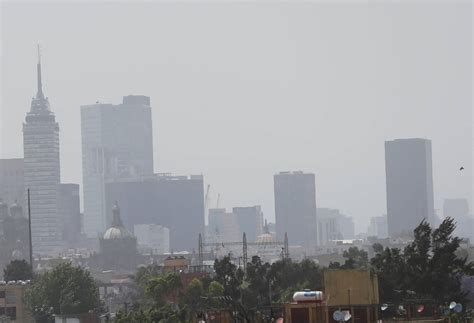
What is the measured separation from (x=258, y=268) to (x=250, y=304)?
41.2 ft

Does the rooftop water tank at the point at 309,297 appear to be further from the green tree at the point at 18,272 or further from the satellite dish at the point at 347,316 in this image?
the green tree at the point at 18,272

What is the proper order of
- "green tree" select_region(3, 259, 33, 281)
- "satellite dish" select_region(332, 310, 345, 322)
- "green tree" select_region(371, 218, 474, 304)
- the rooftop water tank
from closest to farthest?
"satellite dish" select_region(332, 310, 345, 322) < the rooftop water tank < "green tree" select_region(371, 218, 474, 304) < "green tree" select_region(3, 259, 33, 281)

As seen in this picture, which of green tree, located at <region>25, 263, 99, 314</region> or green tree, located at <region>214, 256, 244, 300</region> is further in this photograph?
green tree, located at <region>25, 263, 99, 314</region>

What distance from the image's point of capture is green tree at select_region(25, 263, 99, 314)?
104 m

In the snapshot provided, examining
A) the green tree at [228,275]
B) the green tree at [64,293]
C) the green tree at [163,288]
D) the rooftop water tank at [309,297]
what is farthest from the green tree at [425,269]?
the green tree at [64,293]

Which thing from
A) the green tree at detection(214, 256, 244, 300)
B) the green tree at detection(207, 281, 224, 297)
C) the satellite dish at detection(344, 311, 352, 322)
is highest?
the green tree at detection(214, 256, 244, 300)

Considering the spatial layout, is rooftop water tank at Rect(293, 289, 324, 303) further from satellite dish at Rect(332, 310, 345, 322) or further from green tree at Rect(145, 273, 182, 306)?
green tree at Rect(145, 273, 182, 306)

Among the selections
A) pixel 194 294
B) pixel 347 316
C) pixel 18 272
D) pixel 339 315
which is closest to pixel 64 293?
pixel 194 294

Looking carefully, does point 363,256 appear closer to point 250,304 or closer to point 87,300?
point 87,300

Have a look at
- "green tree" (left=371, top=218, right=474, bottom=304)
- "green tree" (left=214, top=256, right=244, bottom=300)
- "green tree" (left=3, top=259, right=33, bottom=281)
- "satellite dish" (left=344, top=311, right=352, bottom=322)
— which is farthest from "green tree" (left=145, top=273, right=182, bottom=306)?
"satellite dish" (left=344, top=311, right=352, bottom=322)

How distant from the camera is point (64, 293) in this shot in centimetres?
10562

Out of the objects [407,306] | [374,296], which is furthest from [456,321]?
[407,306]

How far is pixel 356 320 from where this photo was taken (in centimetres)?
4372

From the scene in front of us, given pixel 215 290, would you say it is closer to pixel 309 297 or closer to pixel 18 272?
pixel 18 272
